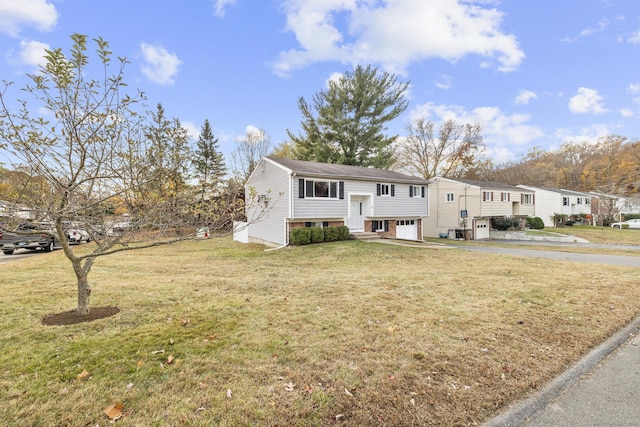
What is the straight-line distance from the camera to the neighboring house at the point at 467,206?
1056 inches

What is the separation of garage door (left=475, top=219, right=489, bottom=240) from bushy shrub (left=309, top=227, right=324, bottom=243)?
706 inches

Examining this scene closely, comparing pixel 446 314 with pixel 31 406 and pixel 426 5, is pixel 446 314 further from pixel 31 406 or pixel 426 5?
pixel 426 5

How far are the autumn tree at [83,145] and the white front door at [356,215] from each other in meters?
15.3

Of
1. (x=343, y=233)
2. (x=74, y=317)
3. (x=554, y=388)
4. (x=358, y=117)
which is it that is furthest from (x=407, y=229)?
(x=74, y=317)

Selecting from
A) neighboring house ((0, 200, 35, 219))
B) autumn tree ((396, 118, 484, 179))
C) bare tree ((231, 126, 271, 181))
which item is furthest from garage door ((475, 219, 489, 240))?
neighboring house ((0, 200, 35, 219))

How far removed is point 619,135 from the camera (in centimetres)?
4422

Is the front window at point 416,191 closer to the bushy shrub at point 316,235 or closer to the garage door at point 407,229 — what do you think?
the garage door at point 407,229

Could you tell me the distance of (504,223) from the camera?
2877 centimetres

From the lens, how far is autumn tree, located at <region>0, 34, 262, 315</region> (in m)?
3.42

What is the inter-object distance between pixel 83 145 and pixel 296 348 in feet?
11.9

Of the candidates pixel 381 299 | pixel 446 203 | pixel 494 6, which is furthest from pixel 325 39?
pixel 446 203

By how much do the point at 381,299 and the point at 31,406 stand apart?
16.1ft

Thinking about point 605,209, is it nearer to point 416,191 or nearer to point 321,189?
point 416,191

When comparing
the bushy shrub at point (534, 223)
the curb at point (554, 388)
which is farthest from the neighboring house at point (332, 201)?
the bushy shrub at point (534, 223)
